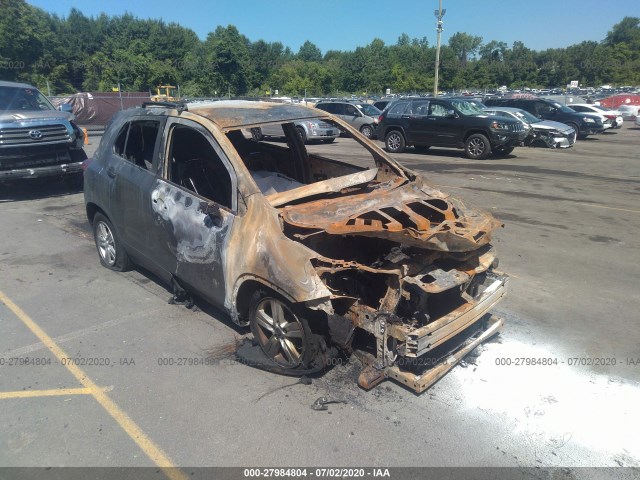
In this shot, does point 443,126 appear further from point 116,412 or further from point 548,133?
point 116,412

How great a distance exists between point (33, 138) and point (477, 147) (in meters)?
12.5

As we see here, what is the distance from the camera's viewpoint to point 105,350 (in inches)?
161

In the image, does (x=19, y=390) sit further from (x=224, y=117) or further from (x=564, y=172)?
(x=564, y=172)

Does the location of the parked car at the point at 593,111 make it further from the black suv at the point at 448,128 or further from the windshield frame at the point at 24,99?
the windshield frame at the point at 24,99

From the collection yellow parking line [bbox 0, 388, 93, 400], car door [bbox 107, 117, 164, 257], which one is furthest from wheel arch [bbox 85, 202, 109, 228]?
yellow parking line [bbox 0, 388, 93, 400]

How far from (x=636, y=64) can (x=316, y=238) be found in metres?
88.3

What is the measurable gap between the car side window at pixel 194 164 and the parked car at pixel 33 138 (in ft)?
20.5

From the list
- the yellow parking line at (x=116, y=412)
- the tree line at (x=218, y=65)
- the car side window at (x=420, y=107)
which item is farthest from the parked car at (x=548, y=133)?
the tree line at (x=218, y=65)

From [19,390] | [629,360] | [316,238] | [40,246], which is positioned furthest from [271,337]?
[40,246]

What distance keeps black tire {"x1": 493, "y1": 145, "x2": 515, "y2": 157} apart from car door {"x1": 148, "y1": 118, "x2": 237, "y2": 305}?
13.2 m

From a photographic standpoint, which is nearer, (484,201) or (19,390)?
(19,390)

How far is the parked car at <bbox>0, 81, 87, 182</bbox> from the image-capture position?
9.04 m

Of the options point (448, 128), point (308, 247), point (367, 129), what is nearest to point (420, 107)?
point (448, 128)

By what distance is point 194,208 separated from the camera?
13.1 ft
